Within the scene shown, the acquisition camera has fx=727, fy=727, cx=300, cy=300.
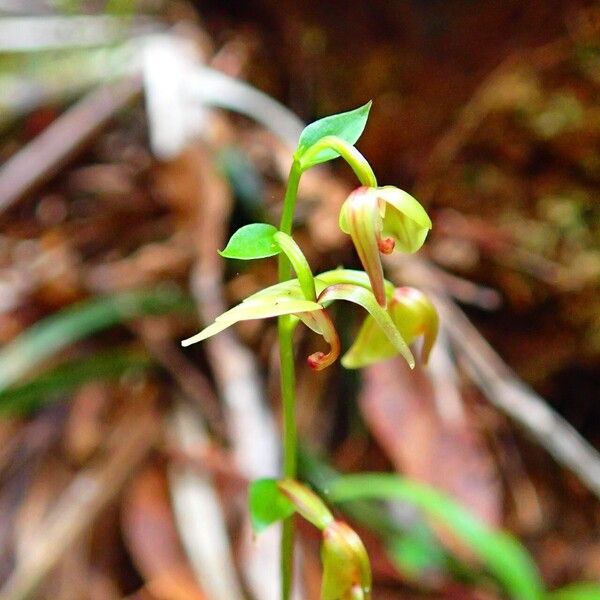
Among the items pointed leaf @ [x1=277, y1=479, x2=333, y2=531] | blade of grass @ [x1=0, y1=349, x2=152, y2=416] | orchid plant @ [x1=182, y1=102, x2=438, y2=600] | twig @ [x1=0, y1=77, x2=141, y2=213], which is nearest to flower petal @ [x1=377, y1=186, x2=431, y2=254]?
orchid plant @ [x1=182, y1=102, x2=438, y2=600]

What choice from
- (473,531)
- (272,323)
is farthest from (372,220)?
(272,323)

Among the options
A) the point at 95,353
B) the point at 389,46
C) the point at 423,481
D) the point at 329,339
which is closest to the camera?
the point at 329,339

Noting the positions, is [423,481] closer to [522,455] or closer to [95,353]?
[522,455]

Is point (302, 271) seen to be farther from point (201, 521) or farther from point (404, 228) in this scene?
point (201, 521)

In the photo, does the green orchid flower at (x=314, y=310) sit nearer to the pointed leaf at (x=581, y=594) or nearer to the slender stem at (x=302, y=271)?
the slender stem at (x=302, y=271)

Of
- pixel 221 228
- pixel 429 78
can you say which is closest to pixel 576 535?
pixel 221 228

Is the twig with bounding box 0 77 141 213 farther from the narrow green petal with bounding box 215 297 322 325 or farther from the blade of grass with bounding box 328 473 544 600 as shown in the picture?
the narrow green petal with bounding box 215 297 322 325
